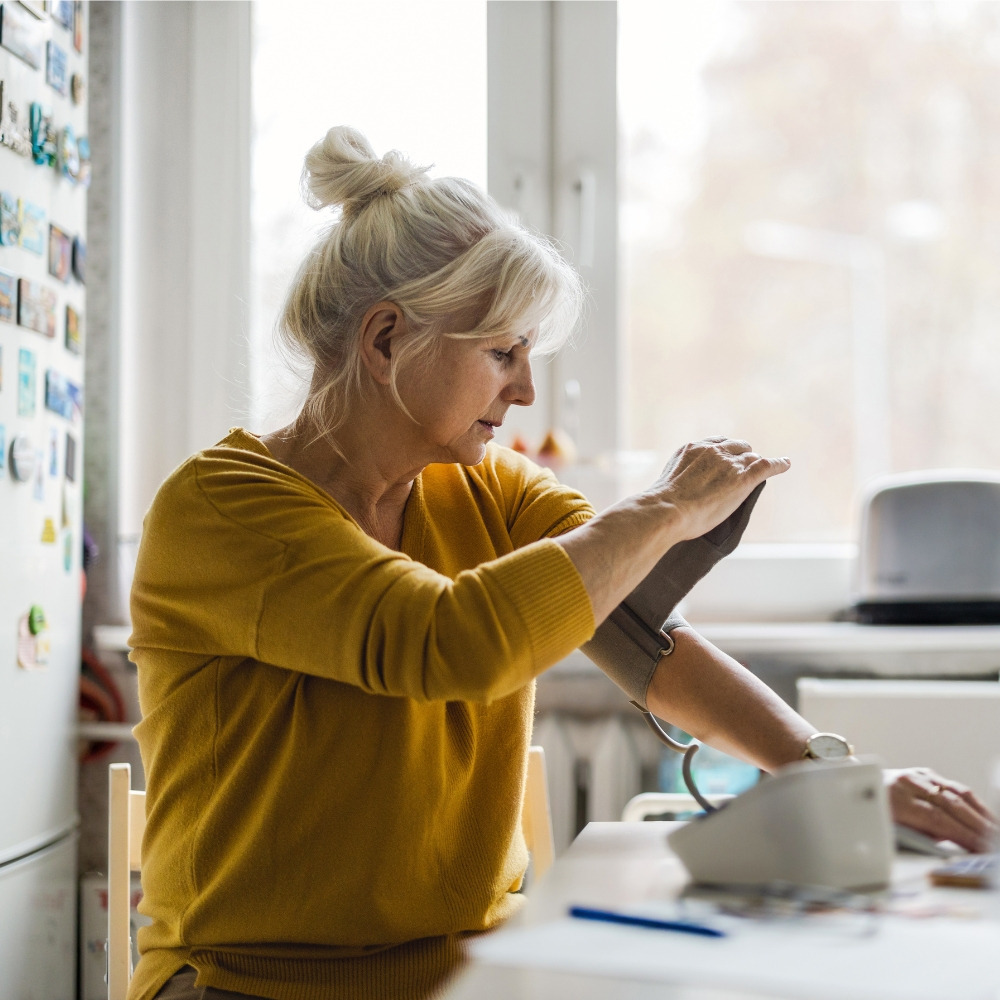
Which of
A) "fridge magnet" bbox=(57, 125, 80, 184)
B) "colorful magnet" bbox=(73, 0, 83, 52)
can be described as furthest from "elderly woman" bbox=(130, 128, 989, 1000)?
"colorful magnet" bbox=(73, 0, 83, 52)

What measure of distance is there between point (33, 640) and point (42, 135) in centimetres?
71

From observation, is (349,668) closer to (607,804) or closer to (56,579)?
(56,579)

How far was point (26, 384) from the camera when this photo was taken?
57.0 inches

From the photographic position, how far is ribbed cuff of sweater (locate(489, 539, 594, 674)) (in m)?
0.79

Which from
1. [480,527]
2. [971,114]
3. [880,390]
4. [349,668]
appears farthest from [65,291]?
[971,114]

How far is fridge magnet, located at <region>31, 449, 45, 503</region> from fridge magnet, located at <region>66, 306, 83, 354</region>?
0.19m

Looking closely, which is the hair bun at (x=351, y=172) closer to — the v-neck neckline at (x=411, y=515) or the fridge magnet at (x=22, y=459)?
the v-neck neckline at (x=411, y=515)

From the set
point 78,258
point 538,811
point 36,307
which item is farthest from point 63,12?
point 538,811

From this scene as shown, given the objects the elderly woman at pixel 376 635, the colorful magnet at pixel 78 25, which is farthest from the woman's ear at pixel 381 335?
the colorful magnet at pixel 78 25

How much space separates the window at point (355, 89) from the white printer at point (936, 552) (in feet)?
3.09

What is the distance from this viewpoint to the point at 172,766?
928 millimetres

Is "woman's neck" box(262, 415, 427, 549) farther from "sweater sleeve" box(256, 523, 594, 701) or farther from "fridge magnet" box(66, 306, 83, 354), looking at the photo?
"fridge magnet" box(66, 306, 83, 354)

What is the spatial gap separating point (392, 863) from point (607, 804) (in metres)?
0.92

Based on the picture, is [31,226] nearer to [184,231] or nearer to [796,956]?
[184,231]
